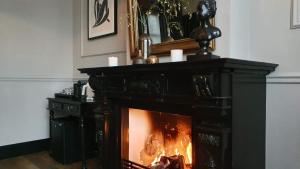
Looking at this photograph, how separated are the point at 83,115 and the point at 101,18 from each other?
1.11m

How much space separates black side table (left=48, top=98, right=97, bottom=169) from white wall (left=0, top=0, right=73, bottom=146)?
13.7 inches

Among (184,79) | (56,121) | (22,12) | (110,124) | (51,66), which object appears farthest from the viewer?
(51,66)

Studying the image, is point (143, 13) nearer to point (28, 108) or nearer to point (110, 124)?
point (110, 124)

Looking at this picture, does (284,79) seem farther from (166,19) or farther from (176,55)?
(166,19)

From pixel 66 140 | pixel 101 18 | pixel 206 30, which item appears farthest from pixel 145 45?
pixel 66 140

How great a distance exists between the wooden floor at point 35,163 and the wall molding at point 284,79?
199cm

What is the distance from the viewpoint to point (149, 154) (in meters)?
1.96

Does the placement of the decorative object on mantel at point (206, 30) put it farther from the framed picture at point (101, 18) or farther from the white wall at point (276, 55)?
the framed picture at point (101, 18)

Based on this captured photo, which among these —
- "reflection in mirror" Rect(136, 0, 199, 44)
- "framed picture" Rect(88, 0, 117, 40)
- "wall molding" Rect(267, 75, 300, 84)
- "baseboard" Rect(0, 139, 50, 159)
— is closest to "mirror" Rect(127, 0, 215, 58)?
"reflection in mirror" Rect(136, 0, 199, 44)

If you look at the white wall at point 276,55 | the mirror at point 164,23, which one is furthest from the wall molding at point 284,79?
the mirror at point 164,23

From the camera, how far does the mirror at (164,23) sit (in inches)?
65.7

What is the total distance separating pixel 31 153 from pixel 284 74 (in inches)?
115

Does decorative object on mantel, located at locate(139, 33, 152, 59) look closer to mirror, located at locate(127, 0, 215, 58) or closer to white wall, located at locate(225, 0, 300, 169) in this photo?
mirror, located at locate(127, 0, 215, 58)

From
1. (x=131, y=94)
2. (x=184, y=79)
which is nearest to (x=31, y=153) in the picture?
(x=131, y=94)
